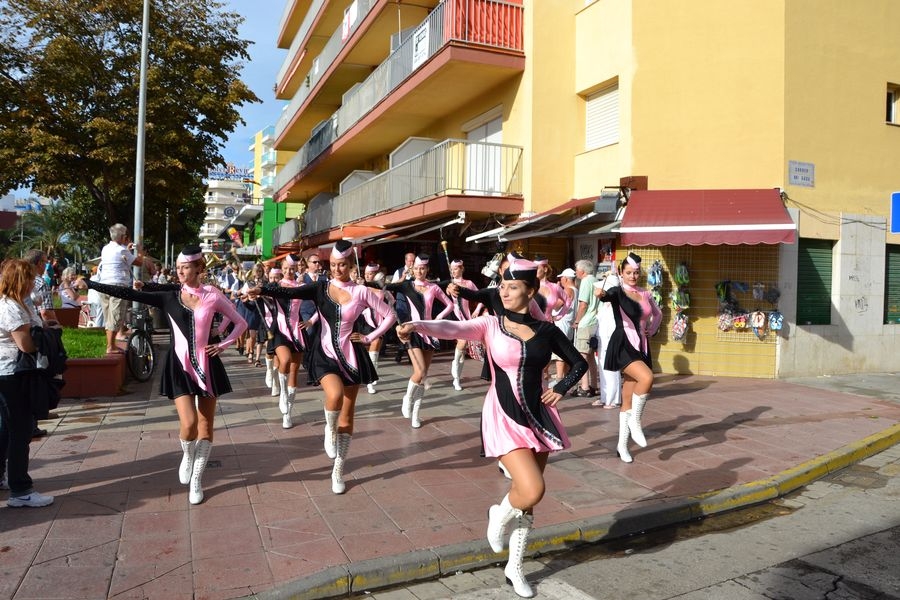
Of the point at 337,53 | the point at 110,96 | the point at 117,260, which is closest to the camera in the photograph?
the point at 117,260

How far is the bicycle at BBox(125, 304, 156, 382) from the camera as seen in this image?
11.3 m

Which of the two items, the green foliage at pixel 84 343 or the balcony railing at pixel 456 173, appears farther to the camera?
the balcony railing at pixel 456 173

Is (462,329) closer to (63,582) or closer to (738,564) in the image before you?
(738,564)

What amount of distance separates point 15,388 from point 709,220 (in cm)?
1011

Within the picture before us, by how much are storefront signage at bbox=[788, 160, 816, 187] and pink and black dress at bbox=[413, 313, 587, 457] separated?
1031cm

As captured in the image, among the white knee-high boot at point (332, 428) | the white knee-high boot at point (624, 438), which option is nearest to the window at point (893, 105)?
the white knee-high boot at point (624, 438)

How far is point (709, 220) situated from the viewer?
39.0 feet

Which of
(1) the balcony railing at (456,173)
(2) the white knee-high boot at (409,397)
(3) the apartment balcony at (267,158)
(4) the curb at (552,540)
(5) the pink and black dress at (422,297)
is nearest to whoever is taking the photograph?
(4) the curb at (552,540)

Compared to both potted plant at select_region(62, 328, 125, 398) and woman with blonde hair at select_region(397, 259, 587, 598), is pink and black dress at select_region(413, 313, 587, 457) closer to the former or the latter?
woman with blonde hair at select_region(397, 259, 587, 598)

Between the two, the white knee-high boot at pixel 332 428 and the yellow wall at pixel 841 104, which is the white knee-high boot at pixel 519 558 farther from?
the yellow wall at pixel 841 104

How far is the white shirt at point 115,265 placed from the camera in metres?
10.4

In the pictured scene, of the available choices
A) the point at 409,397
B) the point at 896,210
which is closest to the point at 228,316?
the point at 409,397

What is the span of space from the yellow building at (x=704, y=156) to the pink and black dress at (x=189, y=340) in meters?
7.91

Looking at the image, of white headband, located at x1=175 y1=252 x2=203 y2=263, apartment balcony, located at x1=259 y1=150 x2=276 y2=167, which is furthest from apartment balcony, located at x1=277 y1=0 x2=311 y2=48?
apartment balcony, located at x1=259 y1=150 x2=276 y2=167
